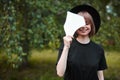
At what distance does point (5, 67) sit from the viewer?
862cm

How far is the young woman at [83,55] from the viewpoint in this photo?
3.05 m

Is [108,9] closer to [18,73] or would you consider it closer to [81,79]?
[18,73]

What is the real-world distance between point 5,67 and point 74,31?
581 centimetres

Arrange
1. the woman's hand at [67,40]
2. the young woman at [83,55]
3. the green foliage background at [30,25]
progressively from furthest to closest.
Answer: the green foliage background at [30,25], the young woman at [83,55], the woman's hand at [67,40]

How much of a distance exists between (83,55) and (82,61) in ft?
0.17

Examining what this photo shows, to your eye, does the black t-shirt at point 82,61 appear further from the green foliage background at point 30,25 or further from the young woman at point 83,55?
the green foliage background at point 30,25

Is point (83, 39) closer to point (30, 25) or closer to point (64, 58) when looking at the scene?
point (64, 58)

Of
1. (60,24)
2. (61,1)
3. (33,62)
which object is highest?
(61,1)

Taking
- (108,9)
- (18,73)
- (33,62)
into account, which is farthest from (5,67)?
(108,9)

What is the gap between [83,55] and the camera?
310cm

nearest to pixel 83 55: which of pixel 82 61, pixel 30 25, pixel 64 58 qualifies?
pixel 82 61

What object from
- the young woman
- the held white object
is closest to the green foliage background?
the young woman

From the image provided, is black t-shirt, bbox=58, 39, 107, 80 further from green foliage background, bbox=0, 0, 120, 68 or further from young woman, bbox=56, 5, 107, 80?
green foliage background, bbox=0, 0, 120, 68

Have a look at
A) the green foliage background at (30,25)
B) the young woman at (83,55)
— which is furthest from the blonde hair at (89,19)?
the green foliage background at (30,25)
